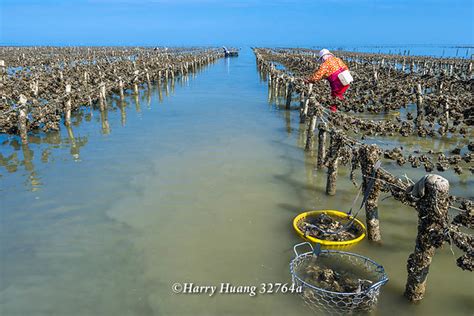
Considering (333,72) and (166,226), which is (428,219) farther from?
(333,72)

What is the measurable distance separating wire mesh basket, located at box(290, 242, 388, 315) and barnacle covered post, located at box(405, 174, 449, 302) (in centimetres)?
48

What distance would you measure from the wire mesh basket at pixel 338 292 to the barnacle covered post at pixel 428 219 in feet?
1.59

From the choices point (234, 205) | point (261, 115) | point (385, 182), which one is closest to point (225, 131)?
point (261, 115)

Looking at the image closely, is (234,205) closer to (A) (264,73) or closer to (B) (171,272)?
(B) (171,272)

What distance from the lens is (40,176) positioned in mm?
9820

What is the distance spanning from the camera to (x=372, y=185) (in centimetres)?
612

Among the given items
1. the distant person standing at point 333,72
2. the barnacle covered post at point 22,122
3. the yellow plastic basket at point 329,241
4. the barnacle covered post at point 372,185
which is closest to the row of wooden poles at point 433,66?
the distant person standing at point 333,72

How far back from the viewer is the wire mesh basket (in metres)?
4.68

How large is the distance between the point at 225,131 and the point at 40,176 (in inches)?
298

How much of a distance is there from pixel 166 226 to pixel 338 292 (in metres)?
3.81

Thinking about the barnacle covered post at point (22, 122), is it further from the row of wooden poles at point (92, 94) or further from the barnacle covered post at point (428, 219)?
the barnacle covered post at point (428, 219)

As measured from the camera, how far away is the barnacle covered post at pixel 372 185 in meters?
6.16

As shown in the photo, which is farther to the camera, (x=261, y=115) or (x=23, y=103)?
(x=261, y=115)

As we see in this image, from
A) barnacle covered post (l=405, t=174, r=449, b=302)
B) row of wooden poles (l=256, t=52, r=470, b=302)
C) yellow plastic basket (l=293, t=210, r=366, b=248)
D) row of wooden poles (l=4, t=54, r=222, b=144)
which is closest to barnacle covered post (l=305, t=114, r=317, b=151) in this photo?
row of wooden poles (l=256, t=52, r=470, b=302)
